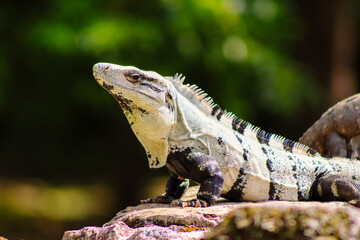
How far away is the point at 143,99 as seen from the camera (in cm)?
593

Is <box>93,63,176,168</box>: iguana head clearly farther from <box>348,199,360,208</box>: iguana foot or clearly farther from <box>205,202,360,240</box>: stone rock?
<box>205,202,360,240</box>: stone rock

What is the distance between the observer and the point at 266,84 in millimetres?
13188

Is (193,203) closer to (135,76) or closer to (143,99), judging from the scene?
(143,99)

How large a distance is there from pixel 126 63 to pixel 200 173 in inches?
251

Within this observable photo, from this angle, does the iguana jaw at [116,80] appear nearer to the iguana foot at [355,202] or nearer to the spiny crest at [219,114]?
the spiny crest at [219,114]

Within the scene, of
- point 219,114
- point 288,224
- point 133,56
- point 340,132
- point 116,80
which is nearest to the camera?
point 288,224

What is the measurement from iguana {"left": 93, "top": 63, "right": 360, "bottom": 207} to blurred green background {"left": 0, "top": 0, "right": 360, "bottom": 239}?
5.19m

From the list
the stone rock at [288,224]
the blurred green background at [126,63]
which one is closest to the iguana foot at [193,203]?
the stone rock at [288,224]

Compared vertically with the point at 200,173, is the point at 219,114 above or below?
above

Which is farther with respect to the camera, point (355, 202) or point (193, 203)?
point (355, 202)

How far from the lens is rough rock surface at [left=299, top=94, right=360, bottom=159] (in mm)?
8289

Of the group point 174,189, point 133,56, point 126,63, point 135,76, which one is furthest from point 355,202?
point 133,56

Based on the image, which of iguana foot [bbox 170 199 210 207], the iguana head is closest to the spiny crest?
the iguana head

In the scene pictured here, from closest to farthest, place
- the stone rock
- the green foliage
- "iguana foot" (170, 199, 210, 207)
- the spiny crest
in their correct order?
the stone rock, "iguana foot" (170, 199, 210, 207), the spiny crest, the green foliage
